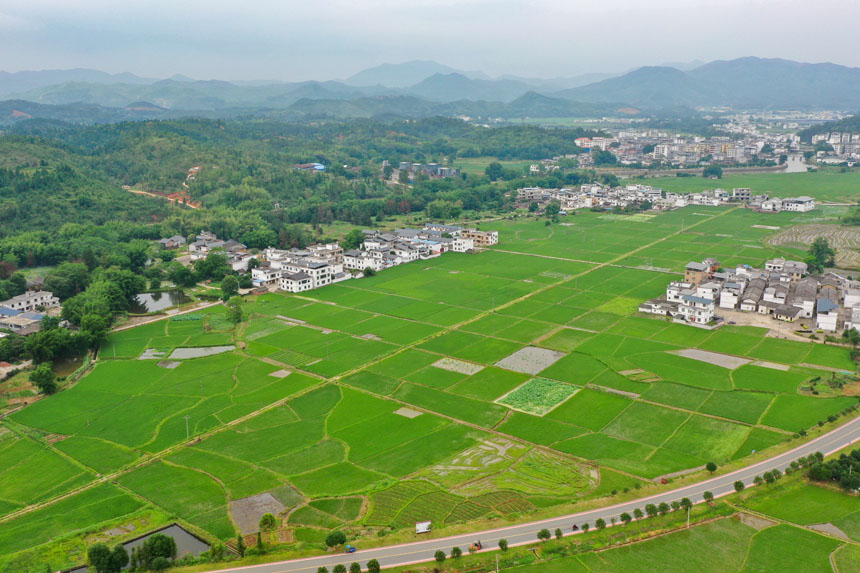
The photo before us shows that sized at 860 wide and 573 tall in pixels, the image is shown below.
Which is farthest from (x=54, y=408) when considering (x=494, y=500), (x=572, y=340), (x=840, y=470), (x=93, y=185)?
(x=93, y=185)

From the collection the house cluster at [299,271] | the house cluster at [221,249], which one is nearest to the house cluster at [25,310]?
the house cluster at [221,249]

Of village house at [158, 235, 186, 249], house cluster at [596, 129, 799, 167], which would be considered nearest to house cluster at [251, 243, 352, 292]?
village house at [158, 235, 186, 249]

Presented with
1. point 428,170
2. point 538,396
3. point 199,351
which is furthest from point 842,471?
point 428,170

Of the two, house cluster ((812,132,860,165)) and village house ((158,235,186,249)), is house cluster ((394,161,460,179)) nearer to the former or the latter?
village house ((158,235,186,249))

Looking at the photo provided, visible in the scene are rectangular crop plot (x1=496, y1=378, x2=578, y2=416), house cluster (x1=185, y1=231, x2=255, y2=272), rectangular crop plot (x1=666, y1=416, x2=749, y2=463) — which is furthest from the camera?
house cluster (x1=185, y1=231, x2=255, y2=272)

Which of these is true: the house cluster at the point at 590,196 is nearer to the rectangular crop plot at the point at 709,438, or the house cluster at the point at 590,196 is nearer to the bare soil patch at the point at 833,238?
the bare soil patch at the point at 833,238

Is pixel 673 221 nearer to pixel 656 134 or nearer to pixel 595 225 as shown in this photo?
pixel 595 225
